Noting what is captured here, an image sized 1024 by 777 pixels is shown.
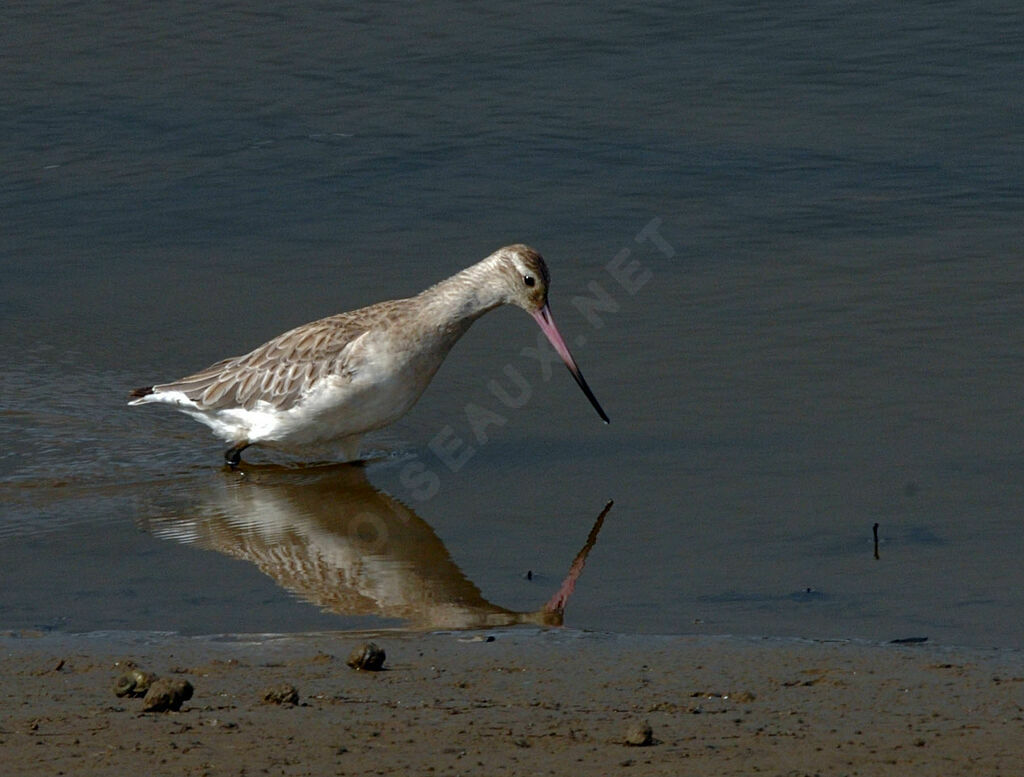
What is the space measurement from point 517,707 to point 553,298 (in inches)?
248

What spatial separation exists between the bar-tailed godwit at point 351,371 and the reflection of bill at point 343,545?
11.6 inches

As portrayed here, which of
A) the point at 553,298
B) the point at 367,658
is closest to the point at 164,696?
the point at 367,658

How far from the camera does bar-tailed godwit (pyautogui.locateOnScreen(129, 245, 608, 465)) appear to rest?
9484mm

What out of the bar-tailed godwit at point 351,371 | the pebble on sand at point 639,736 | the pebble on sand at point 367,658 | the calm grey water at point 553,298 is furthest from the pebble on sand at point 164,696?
the bar-tailed godwit at point 351,371

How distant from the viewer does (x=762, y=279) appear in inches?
468

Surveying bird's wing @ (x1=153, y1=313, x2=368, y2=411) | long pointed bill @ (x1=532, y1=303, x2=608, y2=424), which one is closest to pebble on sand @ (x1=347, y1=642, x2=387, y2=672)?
bird's wing @ (x1=153, y1=313, x2=368, y2=411)

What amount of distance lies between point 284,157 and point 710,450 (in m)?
6.75

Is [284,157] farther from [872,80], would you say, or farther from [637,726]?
[637,726]

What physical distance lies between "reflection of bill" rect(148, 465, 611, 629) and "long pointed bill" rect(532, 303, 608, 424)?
53.2 inches

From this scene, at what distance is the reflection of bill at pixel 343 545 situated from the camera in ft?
23.9

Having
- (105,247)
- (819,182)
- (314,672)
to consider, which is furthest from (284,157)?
(314,672)

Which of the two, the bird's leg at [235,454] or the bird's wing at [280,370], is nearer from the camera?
the bird's wing at [280,370]

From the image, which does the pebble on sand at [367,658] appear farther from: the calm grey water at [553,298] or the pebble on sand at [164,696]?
the calm grey water at [553,298]

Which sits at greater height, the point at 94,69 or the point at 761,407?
the point at 94,69
